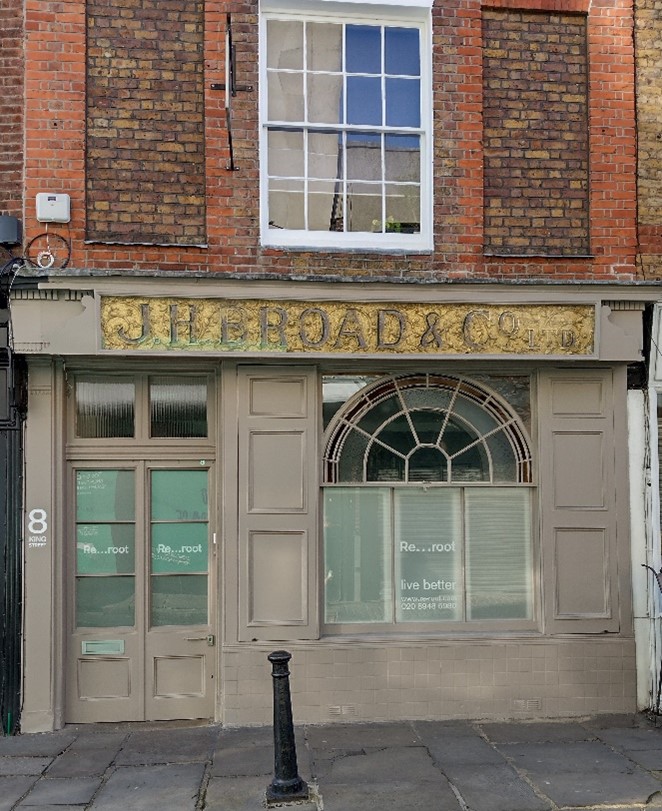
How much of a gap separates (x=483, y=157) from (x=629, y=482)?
339cm

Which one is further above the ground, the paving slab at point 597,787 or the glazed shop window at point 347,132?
the glazed shop window at point 347,132

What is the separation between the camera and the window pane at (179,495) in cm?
855

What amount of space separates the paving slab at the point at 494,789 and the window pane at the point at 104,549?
11.5 feet

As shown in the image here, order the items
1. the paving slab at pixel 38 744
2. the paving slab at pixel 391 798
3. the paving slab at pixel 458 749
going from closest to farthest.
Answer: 1. the paving slab at pixel 391 798
2. the paving slab at pixel 458 749
3. the paving slab at pixel 38 744

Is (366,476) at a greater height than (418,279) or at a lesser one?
lesser

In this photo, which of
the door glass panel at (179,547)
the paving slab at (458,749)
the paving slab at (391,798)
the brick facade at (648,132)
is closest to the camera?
the paving slab at (391,798)

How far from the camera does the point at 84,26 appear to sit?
8211 millimetres

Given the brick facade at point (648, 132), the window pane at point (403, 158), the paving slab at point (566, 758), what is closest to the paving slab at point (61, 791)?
the paving slab at point (566, 758)

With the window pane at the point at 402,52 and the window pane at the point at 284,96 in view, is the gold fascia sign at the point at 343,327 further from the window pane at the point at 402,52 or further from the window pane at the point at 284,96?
the window pane at the point at 402,52

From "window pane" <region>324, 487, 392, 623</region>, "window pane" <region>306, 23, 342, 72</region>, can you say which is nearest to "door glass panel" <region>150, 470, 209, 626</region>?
"window pane" <region>324, 487, 392, 623</region>

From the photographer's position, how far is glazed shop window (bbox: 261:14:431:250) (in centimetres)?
859

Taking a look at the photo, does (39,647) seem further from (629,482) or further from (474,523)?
(629,482)

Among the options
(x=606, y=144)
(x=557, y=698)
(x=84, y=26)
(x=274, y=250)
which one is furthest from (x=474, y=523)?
(x=84, y=26)

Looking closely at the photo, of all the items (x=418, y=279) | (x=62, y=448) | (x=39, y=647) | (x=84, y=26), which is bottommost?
(x=39, y=647)
